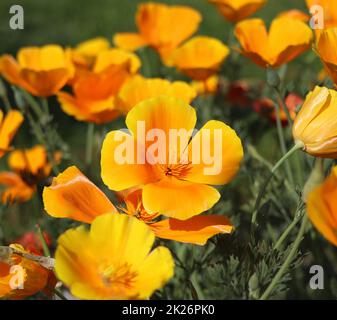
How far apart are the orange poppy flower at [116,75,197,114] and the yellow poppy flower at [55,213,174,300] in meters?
0.53

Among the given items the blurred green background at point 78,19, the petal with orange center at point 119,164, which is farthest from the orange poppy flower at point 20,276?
the blurred green background at point 78,19

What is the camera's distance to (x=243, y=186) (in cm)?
214

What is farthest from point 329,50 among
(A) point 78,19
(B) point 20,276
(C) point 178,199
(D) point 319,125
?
(A) point 78,19

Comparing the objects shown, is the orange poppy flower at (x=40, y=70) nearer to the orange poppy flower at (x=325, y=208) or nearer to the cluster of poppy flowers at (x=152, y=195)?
the cluster of poppy flowers at (x=152, y=195)

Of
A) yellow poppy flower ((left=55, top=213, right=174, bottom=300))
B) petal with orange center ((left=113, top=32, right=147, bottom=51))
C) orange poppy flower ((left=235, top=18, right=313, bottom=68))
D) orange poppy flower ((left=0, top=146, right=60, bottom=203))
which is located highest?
orange poppy flower ((left=235, top=18, right=313, bottom=68))

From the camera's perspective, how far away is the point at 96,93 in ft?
5.24

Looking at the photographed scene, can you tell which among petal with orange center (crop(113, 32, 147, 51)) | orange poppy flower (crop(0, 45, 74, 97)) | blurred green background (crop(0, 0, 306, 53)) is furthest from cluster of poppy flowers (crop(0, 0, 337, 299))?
blurred green background (crop(0, 0, 306, 53))

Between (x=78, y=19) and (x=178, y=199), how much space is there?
3.46 m

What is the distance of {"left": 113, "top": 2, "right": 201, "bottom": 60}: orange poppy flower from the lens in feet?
6.41

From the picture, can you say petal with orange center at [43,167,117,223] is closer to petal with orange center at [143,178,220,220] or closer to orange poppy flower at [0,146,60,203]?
petal with orange center at [143,178,220,220]

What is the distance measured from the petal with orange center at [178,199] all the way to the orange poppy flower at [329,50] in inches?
10.9

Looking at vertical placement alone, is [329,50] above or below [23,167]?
above

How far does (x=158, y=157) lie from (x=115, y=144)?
0.09 meters

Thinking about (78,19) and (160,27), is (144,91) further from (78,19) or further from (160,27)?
(78,19)
